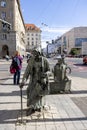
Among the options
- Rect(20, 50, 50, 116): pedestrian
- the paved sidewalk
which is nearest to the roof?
the paved sidewalk

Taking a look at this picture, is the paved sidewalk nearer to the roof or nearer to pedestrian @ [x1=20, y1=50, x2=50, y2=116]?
pedestrian @ [x1=20, y1=50, x2=50, y2=116]

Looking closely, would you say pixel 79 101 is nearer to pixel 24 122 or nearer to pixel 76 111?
pixel 76 111

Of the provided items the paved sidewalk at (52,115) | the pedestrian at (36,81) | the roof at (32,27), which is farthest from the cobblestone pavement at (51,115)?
the roof at (32,27)

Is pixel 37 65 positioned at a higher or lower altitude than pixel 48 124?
higher

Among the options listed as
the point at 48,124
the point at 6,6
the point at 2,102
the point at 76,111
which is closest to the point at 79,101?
the point at 76,111

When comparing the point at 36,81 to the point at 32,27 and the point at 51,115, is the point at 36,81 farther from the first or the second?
the point at 32,27

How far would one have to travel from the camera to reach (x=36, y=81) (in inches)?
331

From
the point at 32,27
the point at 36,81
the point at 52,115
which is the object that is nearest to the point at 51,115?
the point at 52,115

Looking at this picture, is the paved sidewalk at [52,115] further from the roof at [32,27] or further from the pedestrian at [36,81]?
the roof at [32,27]

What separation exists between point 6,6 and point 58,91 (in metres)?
68.4

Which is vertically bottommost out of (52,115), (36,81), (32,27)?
(52,115)

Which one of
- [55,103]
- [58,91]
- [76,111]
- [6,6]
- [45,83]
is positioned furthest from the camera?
[6,6]

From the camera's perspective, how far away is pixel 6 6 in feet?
260

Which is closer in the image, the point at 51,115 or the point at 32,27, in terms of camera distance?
the point at 51,115
